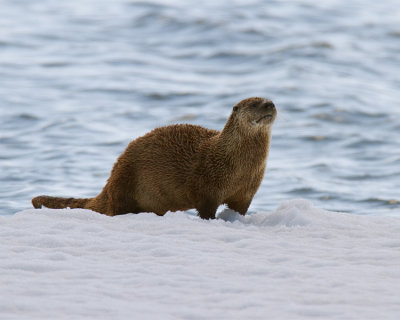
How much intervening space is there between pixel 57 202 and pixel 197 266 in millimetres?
2331

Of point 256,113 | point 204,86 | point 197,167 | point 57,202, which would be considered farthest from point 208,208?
point 204,86

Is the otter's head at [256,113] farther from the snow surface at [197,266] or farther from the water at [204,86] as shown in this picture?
the water at [204,86]

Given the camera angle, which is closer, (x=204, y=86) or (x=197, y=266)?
(x=197, y=266)

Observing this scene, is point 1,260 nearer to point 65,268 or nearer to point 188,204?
point 65,268

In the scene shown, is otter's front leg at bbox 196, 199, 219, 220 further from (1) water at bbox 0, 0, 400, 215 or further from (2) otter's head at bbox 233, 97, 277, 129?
(1) water at bbox 0, 0, 400, 215

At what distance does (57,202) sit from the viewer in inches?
251

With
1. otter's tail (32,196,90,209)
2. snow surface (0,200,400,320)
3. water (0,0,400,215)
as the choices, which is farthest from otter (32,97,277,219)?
water (0,0,400,215)

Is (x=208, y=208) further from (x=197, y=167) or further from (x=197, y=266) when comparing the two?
(x=197, y=266)

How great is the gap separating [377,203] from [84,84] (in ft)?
24.5

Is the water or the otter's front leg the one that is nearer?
the otter's front leg

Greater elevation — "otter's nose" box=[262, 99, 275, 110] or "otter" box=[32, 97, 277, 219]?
"otter's nose" box=[262, 99, 275, 110]

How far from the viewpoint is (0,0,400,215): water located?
9.87 meters

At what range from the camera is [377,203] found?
8922mm

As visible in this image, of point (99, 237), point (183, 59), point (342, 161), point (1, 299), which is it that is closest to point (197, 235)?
point (99, 237)
